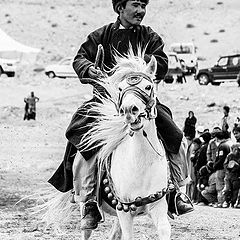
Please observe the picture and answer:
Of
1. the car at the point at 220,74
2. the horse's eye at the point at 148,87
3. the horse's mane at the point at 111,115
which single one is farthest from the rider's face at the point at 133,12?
the car at the point at 220,74

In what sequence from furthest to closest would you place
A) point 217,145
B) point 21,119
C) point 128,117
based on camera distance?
point 21,119
point 217,145
point 128,117

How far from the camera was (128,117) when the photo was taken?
6672mm

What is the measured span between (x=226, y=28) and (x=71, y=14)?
45.9 ft

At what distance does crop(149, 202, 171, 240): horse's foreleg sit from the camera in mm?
7195

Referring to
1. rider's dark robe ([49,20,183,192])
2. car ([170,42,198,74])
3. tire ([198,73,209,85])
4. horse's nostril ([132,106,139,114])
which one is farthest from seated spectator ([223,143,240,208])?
car ([170,42,198,74])

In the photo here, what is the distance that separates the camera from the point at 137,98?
683 centimetres

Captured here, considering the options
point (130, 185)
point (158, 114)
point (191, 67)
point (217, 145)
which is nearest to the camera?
point (130, 185)

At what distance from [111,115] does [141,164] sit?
64 centimetres

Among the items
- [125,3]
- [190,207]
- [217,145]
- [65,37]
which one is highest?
[125,3]

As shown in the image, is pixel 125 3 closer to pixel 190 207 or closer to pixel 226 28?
pixel 190 207

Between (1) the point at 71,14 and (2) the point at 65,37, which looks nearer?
(2) the point at 65,37

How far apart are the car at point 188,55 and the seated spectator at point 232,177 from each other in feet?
104

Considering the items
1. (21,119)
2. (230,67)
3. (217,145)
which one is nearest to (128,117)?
(217,145)

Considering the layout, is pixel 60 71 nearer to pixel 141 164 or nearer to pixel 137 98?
pixel 141 164
